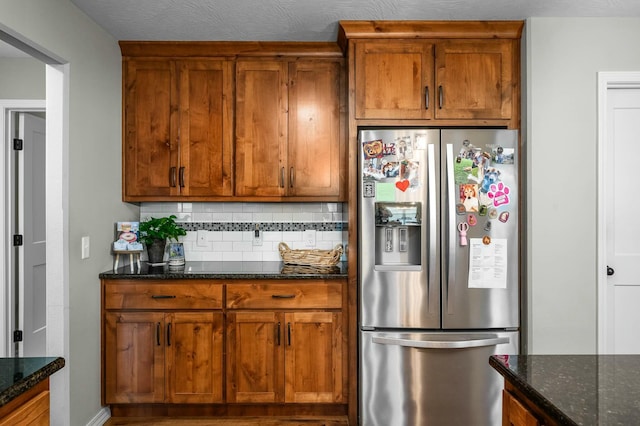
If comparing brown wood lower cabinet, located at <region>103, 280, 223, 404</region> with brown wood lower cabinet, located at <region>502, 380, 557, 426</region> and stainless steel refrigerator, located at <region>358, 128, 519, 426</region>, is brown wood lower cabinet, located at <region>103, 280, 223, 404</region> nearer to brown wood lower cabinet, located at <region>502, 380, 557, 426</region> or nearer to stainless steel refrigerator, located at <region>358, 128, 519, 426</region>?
stainless steel refrigerator, located at <region>358, 128, 519, 426</region>

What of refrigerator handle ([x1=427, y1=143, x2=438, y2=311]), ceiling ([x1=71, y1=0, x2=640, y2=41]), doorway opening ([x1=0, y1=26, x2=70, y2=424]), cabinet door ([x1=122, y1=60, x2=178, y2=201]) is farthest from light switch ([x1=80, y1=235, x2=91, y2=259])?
Result: refrigerator handle ([x1=427, y1=143, x2=438, y2=311])

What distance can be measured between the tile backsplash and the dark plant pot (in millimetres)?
283

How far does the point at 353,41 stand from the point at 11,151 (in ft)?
8.81

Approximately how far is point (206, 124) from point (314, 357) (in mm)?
1722

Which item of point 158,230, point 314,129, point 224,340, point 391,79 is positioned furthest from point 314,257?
point 391,79

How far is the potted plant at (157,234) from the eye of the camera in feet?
10.3

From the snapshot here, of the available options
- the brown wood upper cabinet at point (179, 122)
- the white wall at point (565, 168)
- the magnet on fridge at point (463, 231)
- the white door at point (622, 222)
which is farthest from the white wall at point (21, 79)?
the white door at point (622, 222)

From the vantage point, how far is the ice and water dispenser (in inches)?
106

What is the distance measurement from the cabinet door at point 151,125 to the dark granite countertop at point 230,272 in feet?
1.78

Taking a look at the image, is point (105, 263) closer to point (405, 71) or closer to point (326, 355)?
point (326, 355)

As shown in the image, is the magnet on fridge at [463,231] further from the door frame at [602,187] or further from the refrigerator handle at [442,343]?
the door frame at [602,187]

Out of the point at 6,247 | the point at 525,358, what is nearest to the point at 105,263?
the point at 6,247

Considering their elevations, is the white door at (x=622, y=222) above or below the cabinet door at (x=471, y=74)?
below

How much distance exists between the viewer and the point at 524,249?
278 centimetres
